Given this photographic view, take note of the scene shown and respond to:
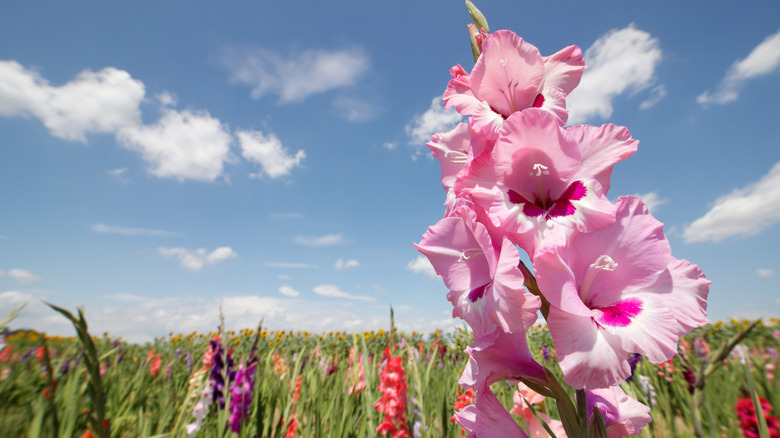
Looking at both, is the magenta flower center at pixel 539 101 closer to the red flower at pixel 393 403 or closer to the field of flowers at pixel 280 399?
the field of flowers at pixel 280 399

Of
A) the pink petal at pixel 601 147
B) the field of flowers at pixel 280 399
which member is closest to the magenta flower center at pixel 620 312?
the pink petal at pixel 601 147

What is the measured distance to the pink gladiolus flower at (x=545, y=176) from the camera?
0.95 meters

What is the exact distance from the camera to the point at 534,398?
6.38 ft

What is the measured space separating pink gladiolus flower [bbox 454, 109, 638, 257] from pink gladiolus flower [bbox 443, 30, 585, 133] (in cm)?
16

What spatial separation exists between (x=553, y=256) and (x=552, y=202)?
0.88 feet

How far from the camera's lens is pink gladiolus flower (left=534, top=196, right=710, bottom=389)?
0.81m

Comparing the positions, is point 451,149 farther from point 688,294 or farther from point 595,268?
point 688,294

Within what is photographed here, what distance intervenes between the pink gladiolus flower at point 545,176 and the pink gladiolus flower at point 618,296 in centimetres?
7

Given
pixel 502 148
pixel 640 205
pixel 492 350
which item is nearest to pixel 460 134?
pixel 502 148

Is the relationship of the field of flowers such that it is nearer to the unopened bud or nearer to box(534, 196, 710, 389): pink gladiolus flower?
box(534, 196, 710, 389): pink gladiolus flower

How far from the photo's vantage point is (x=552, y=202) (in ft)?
3.49

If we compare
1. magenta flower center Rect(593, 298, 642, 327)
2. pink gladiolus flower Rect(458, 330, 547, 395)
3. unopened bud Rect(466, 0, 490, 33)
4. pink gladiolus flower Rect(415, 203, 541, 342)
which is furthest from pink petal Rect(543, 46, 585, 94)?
pink gladiolus flower Rect(458, 330, 547, 395)

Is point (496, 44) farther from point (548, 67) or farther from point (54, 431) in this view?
point (54, 431)

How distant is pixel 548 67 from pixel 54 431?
63.6 inches
